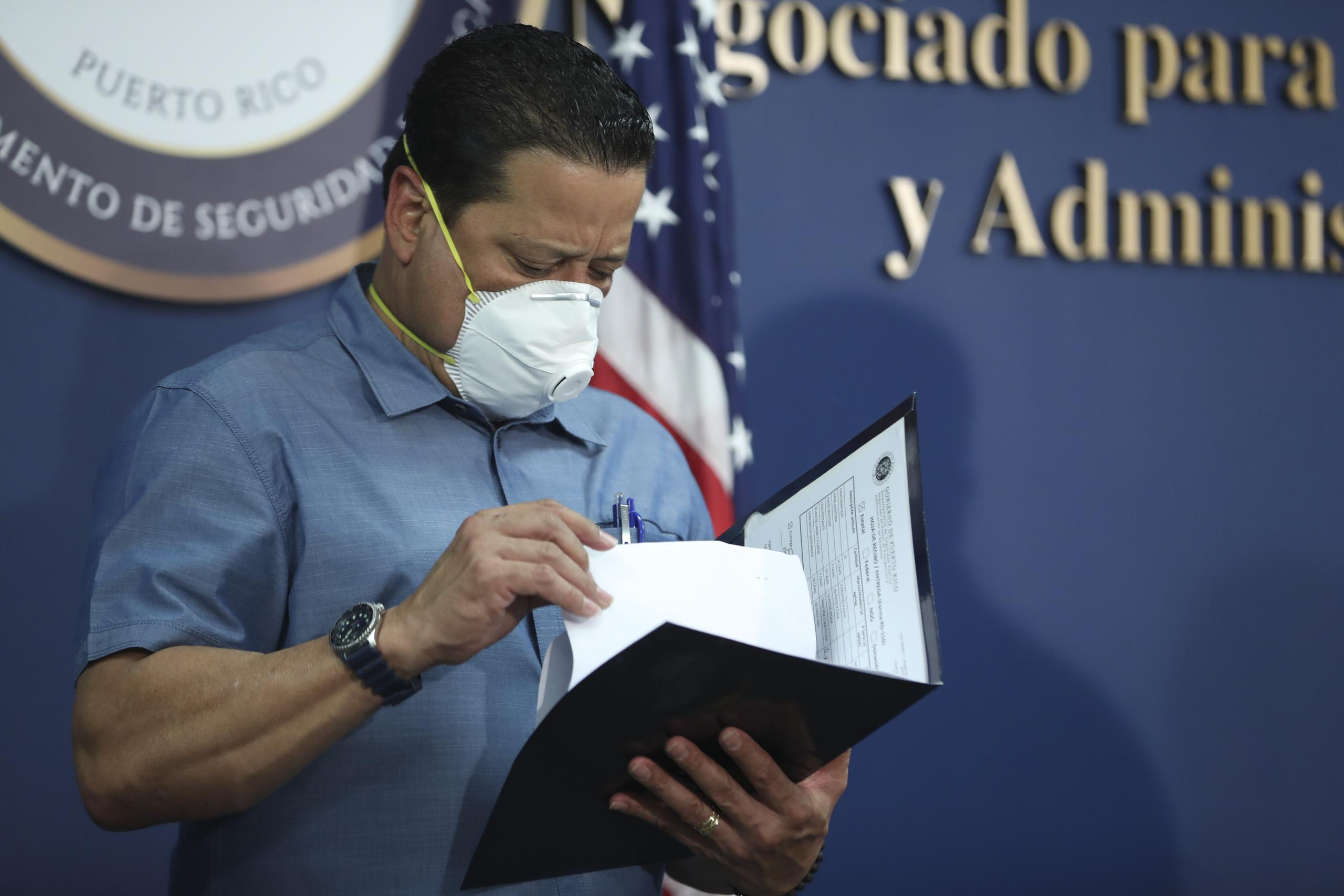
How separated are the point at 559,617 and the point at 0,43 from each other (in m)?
1.39

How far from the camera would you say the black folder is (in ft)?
2.72

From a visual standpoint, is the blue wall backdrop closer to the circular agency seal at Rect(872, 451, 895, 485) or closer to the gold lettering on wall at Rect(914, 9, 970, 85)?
the gold lettering on wall at Rect(914, 9, 970, 85)

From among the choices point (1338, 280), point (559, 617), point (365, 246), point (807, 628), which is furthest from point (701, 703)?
point (1338, 280)

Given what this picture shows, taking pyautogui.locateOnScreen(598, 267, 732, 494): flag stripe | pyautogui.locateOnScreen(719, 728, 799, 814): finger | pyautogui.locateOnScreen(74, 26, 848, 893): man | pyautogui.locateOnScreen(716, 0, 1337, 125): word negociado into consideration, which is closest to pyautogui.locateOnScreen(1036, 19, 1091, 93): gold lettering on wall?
pyautogui.locateOnScreen(716, 0, 1337, 125): word negociado

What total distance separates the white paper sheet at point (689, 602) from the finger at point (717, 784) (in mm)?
97

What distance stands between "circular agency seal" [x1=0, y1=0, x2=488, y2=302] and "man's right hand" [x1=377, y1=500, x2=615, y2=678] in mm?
1232

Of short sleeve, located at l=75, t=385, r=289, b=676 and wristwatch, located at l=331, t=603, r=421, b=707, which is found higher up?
short sleeve, located at l=75, t=385, r=289, b=676

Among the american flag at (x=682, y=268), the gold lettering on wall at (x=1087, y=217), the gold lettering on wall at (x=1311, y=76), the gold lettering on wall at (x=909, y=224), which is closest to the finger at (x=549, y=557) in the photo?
the american flag at (x=682, y=268)

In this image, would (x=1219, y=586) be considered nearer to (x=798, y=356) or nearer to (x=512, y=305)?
(x=798, y=356)

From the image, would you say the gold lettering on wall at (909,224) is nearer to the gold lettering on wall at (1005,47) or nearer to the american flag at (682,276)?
the gold lettering on wall at (1005,47)

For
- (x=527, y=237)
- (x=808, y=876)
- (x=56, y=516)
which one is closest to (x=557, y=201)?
(x=527, y=237)

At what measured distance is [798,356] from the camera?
229 cm

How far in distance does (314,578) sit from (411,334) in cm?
30

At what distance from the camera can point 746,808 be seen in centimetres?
100
